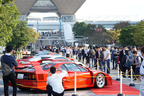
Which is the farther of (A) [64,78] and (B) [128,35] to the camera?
(B) [128,35]

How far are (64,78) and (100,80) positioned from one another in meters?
1.65

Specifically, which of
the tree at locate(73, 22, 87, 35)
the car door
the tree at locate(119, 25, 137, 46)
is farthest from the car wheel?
the tree at locate(73, 22, 87, 35)

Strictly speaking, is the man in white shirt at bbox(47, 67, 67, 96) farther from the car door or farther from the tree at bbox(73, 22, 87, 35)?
the tree at bbox(73, 22, 87, 35)

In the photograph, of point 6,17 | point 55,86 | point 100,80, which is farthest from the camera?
point 6,17

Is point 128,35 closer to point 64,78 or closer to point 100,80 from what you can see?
point 100,80

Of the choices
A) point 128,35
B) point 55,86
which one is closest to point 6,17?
point 55,86

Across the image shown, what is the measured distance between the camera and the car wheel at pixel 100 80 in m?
9.70

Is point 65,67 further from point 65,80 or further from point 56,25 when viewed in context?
point 56,25

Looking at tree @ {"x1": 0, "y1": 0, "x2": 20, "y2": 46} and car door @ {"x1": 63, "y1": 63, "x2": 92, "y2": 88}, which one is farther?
tree @ {"x1": 0, "y1": 0, "x2": 20, "y2": 46}

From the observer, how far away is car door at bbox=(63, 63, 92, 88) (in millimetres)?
9047

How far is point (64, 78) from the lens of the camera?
8.98 m

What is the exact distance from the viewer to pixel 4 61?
7.30 meters

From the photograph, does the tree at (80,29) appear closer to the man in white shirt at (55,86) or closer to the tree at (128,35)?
the tree at (128,35)

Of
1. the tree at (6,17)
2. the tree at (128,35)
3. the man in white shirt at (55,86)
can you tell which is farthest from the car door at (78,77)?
the tree at (128,35)
